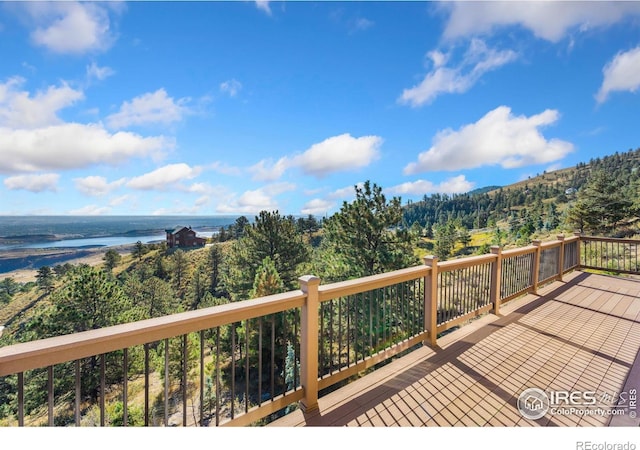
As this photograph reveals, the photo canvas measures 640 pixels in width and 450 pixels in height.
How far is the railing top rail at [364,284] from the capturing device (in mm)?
2359

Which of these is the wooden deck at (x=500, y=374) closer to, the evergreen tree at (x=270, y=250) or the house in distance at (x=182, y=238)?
the evergreen tree at (x=270, y=250)

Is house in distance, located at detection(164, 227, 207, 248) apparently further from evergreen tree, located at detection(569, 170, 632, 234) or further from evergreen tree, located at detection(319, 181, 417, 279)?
evergreen tree, located at detection(569, 170, 632, 234)

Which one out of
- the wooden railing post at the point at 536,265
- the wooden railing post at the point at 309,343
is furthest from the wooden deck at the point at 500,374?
the wooden railing post at the point at 536,265

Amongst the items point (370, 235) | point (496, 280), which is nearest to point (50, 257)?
point (370, 235)

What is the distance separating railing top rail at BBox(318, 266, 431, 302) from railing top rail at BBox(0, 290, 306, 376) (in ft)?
1.47

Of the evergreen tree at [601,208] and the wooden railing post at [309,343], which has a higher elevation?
the evergreen tree at [601,208]

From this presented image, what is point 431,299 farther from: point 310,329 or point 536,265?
point 536,265

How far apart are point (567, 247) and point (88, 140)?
24329mm

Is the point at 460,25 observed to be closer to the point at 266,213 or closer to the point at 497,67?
the point at 497,67

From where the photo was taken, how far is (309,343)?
2262 mm

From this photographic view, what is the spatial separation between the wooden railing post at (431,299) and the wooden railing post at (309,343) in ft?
5.44

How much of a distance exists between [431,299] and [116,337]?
3096 millimetres

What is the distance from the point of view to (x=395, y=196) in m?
12.7
